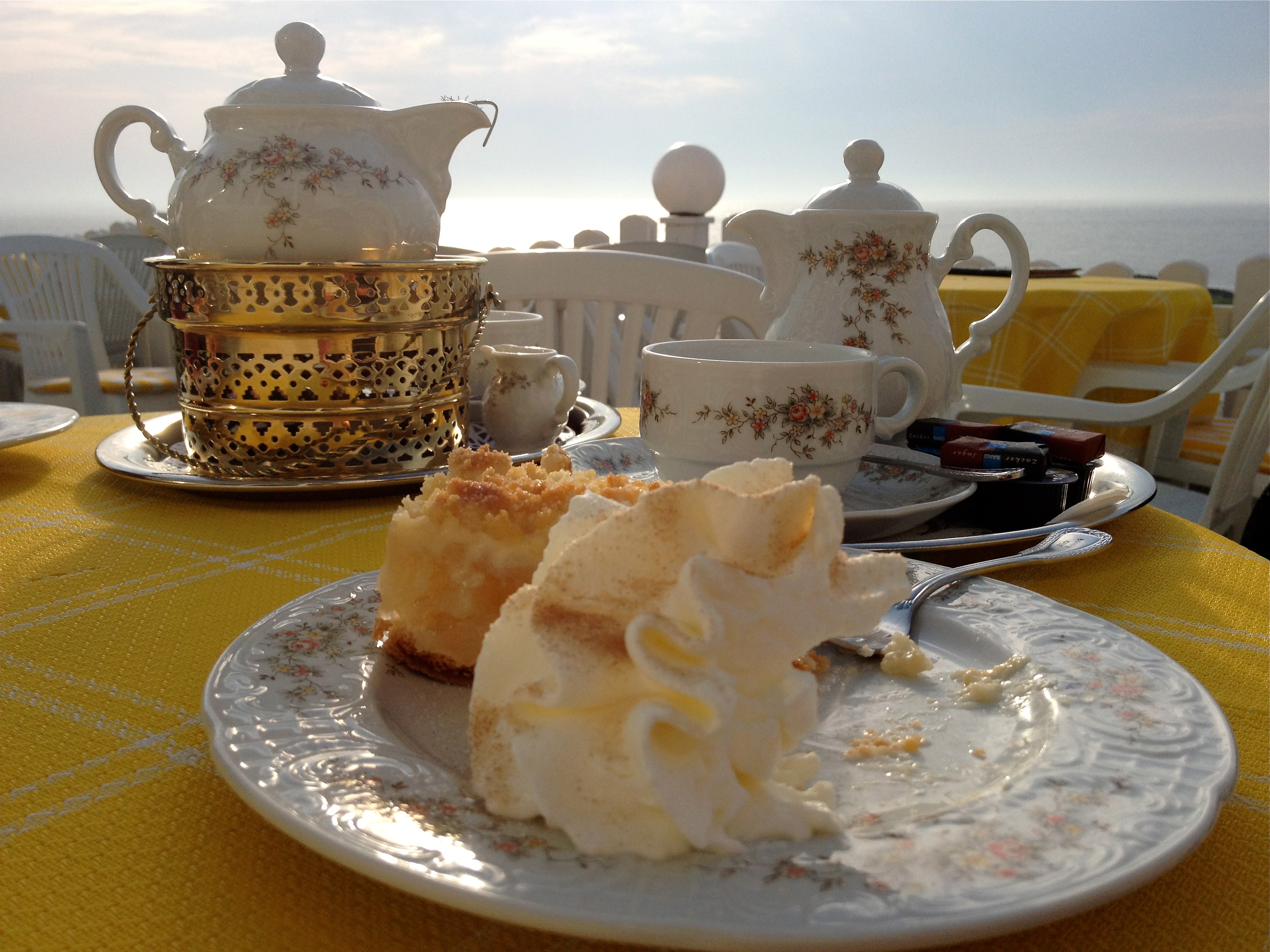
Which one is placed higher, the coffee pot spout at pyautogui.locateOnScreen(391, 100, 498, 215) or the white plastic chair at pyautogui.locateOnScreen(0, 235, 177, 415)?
the coffee pot spout at pyautogui.locateOnScreen(391, 100, 498, 215)

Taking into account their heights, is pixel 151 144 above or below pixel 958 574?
above

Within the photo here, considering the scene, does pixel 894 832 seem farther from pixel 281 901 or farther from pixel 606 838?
pixel 281 901

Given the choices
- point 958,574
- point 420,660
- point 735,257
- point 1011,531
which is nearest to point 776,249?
point 1011,531

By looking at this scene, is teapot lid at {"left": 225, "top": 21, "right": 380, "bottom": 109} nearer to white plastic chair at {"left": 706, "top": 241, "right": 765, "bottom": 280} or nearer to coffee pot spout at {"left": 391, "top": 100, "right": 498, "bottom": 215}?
coffee pot spout at {"left": 391, "top": 100, "right": 498, "bottom": 215}

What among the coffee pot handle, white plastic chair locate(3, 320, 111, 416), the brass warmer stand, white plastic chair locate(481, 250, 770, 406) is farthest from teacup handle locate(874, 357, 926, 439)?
white plastic chair locate(3, 320, 111, 416)

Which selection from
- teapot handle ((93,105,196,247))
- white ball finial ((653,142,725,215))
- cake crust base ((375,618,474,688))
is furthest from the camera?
white ball finial ((653,142,725,215))

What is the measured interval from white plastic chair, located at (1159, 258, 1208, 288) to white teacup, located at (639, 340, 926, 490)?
4.08 metres

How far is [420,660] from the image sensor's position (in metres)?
0.47

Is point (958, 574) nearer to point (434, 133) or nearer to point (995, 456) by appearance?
point (995, 456)

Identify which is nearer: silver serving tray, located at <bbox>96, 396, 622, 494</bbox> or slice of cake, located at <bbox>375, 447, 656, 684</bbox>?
slice of cake, located at <bbox>375, 447, 656, 684</bbox>

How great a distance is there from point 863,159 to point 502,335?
0.47m

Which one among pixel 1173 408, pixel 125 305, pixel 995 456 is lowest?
pixel 125 305

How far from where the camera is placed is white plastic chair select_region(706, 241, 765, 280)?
3850 millimetres

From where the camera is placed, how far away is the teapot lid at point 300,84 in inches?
34.4
